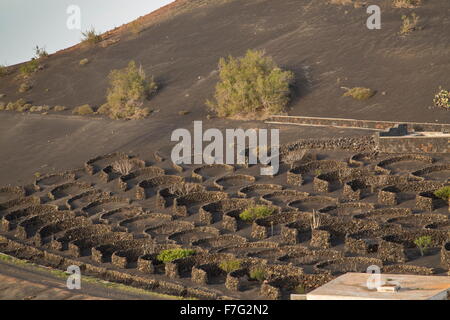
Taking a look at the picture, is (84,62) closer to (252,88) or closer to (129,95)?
(129,95)

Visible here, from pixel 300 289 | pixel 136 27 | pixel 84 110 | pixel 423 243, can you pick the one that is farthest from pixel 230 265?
pixel 136 27

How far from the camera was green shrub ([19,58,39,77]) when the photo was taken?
114931 mm

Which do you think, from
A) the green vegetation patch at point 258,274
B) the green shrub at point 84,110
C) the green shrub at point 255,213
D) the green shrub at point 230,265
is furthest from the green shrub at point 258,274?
the green shrub at point 84,110

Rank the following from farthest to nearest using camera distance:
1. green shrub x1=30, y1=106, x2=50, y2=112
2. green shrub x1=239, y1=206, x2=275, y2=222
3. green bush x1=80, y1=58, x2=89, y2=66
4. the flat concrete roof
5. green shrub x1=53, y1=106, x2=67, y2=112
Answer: green bush x1=80, y1=58, x2=89, y2=66, green shrub x1=30, y1=106, x2=50, y2=112, green shrub x1=53, y1=106, x2=67, y2=112, green shrub x1=239, y1=206, x2=275, y2=222, the flat concrete roof

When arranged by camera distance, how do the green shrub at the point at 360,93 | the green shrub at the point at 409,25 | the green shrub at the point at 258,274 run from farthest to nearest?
the green shrub at the point at 409,25
the green shrub at the point at 360,93
the green shrub at the point at 258,274

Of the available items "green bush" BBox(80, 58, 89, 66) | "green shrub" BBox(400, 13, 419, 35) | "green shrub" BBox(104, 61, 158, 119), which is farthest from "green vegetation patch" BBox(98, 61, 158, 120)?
"green shrub" BBox(400, 13, 419, 35)

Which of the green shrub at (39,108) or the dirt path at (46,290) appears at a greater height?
the green shrub at (39,108)

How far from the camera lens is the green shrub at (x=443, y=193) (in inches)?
2378

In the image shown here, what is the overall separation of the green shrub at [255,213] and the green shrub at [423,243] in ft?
35.1

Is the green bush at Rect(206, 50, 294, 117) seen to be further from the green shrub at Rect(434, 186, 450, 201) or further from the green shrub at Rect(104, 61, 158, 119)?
the green shrub at Rect(434, 186, 450, 201)

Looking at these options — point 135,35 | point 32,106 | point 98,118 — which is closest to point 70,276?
point 98,118

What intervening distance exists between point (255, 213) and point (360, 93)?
24.7m

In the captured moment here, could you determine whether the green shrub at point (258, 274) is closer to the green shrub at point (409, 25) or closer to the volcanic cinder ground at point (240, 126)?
the volcanic cinder ground at point (240, 126)

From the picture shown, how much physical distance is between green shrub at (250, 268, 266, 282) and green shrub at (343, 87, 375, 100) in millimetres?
34243
